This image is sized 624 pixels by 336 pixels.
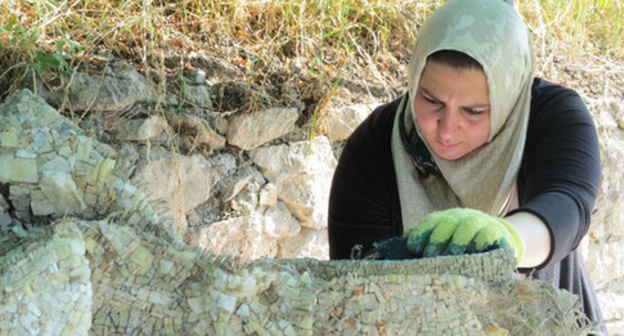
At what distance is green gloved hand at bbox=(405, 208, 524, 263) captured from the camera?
3.09ft

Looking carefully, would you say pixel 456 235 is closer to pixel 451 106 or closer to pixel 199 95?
pixel 451 106

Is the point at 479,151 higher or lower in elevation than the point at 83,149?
lower

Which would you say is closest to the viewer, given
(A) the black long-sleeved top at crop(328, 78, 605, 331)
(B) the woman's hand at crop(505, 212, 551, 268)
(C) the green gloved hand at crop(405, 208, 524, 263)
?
(C) the green gloved hand at crop(405, 208, 524, 263)

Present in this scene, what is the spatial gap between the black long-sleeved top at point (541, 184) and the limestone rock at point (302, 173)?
0.63 metres

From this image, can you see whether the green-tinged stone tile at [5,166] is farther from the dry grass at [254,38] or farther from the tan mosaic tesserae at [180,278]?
the dry grass at [254,38]

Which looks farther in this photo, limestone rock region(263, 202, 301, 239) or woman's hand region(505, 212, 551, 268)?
limestone rock region(263, 202, 301, 239)

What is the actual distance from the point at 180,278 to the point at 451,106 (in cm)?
78

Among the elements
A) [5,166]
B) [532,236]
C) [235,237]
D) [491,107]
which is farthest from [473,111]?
[235,237]

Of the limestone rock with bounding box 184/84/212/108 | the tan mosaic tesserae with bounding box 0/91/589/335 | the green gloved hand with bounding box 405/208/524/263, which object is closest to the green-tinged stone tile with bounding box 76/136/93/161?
the tan mosaic tesserae with bounding box 0/91/589/335

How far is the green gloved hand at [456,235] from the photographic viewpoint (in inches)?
37.1

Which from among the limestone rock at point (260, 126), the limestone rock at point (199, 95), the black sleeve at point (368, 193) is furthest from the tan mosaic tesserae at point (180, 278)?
the limestone rock at point (260, 126)

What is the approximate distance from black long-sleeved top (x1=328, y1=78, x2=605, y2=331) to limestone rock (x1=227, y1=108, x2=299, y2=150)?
1.85ft

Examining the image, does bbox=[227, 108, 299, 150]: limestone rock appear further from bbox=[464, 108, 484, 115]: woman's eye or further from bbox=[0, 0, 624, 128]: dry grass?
bbox=[464, 108, 484, 115]: woman's eye

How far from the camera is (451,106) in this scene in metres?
1.44
